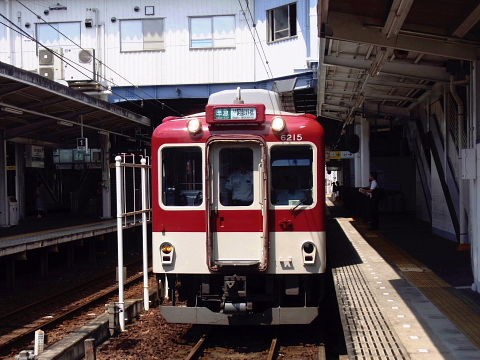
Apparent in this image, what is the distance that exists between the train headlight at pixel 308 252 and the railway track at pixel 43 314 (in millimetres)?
4047

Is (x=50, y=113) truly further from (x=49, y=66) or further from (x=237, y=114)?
(x=237, y=114)

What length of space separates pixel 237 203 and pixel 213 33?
60.5 feet

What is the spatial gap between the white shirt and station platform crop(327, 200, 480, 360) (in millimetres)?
1805

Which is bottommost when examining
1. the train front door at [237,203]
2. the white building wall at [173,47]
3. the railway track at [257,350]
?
the railway track at [257,350]

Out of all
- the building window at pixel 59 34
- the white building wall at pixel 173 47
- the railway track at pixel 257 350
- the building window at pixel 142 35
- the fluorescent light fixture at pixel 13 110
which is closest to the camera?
the railway track at pixel 257 350

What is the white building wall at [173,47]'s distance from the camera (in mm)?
23641

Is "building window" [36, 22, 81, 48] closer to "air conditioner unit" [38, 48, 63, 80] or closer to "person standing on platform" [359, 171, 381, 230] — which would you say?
"air conditioner unit" [38, 48, 63, 80]

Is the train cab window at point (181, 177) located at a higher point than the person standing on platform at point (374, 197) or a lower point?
higher

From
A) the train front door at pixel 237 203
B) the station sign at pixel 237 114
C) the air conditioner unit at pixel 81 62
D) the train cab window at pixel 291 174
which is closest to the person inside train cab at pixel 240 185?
the train front door at pixel 237 203

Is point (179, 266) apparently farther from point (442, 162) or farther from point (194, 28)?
point (194, 28)

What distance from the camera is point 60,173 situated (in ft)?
79.5

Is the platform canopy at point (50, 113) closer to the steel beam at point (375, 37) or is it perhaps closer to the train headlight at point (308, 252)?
the steel beam at point (375, 37)

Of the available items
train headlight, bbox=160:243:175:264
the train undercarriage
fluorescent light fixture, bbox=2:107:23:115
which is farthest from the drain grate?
fluorescent light fixture, bbox=2:107:23:115

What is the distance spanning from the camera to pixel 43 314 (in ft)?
30.7
